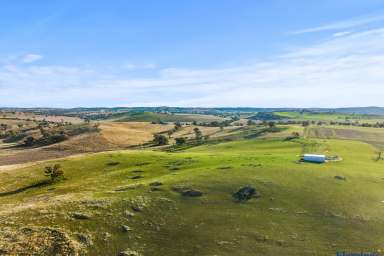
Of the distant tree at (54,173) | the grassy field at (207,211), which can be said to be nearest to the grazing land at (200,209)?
the grassy field at (207,211)

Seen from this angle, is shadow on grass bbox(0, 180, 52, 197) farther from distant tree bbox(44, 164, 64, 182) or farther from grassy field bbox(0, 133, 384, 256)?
distant tree bbox(44, 164, 64, 182)

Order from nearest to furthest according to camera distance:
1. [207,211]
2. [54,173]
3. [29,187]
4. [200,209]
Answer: [207,211] → [200,209] → [29,187] → [54,173]

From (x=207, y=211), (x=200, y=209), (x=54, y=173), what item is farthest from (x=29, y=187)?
(x=207, y=211)

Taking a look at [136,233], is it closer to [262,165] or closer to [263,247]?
[263,247]

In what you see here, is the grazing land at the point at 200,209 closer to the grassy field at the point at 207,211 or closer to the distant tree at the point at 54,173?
the grassy field at the point at 207,211

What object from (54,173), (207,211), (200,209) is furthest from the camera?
(54,173)

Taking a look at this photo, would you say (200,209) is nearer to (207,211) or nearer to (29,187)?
(207,211)
